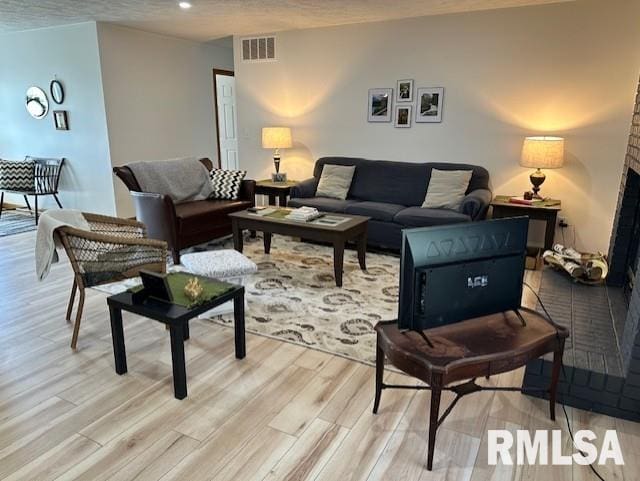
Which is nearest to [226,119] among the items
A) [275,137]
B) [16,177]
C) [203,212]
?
[275,137]

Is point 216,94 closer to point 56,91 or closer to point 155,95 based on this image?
point 155,95

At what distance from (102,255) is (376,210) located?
2.55 metres

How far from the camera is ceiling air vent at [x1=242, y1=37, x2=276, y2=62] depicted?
219 inches

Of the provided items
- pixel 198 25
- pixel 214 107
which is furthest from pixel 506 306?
pixel 214 107

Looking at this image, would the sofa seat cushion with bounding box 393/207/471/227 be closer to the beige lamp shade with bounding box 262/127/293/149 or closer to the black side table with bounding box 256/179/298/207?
the black side table with bounding box 256/179/298/207

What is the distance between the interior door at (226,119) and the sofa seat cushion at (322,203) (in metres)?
2.48

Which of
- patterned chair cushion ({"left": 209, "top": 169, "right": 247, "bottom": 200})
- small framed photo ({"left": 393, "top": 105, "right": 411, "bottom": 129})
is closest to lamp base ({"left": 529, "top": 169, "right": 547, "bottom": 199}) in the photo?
small framed photo ({"left": 393, "top": 105, "right": 411, "bottom": 129})

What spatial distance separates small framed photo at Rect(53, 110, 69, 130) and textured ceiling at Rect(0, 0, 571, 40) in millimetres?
990

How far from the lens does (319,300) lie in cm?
329

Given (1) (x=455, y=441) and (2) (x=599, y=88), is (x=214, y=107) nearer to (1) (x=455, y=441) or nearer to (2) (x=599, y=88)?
(2) (x=599, y=88)

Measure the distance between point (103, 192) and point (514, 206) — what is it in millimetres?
4736

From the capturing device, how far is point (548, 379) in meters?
2.12

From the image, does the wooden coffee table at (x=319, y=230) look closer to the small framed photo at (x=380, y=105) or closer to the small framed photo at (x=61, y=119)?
the small framed photo at (x=380, y=105)

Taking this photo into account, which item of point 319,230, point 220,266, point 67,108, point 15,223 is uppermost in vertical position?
point 67,108
